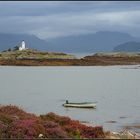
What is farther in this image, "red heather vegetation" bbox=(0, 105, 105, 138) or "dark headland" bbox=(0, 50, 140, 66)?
"dark headland" bbox=(0, 50, 140, 66)

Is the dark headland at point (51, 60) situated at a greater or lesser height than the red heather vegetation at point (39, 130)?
greater

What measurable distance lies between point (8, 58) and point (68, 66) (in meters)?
19.1

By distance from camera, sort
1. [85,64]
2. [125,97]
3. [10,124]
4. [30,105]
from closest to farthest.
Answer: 1. [10,124]
2. [30,105]
3. [125,97]
4. [85,64]

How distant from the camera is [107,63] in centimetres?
14325

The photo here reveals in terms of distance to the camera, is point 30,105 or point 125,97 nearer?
point 30,105

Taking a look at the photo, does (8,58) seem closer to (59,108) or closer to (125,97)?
(125,97)

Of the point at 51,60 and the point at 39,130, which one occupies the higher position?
the point at 51,60

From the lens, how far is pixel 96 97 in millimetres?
59875

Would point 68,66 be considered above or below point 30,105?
above

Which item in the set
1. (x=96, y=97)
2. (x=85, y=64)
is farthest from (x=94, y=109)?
(x=85, y=64)

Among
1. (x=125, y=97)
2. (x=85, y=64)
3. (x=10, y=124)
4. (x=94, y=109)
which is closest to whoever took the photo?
(x=10, y=124)

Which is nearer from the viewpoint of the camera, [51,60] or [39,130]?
[39,130]

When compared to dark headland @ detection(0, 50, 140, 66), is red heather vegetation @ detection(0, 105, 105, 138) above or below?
below

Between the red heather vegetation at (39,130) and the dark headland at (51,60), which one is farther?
the dark headland at (51,60)
